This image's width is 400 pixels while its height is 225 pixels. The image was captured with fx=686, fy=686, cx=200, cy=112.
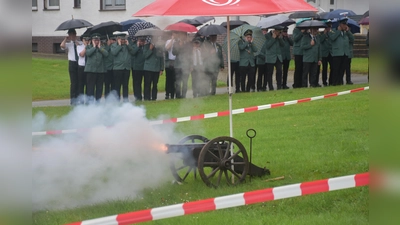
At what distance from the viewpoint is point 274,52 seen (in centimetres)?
2167

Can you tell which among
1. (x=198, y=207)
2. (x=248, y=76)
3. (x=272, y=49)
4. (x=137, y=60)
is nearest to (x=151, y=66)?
(x=137, y=60)

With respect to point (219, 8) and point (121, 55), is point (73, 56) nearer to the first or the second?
point (121, 55)

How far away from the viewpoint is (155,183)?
8969 mm

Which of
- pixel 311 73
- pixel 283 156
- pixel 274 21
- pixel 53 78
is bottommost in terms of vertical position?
pixel 53 78

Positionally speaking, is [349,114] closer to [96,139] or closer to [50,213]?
[96,139]

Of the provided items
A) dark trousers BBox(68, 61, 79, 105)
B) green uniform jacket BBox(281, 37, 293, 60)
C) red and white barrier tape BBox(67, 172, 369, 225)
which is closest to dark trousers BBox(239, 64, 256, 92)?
green uniform jacket BBox(281, 37, 293, 60)

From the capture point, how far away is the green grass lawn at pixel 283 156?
741cm

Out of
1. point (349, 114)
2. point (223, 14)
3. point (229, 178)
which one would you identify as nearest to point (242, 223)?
point (229, 178)

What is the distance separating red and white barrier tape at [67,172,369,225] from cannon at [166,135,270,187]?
249cm

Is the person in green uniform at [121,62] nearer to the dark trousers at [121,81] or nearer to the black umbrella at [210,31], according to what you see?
the dark trousers at [121,81]

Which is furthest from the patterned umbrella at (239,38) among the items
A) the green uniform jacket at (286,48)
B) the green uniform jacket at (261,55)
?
the green uniform jacket at (286,48)

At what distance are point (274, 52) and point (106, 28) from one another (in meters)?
5.41

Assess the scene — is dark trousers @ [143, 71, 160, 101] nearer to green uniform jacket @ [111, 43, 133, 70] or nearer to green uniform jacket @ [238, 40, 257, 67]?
green uniform jacket @ [111, 43, 133, 70]

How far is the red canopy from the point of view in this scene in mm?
7918
